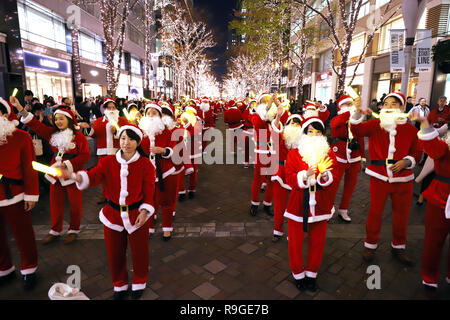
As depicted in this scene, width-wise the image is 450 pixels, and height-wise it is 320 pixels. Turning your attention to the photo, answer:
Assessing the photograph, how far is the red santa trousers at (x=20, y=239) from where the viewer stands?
11.1 ft

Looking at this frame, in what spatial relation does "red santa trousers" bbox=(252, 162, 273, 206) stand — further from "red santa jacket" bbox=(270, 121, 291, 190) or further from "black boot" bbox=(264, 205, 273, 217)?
"red santa jacket" bbox=(270, 121, 291, 190)

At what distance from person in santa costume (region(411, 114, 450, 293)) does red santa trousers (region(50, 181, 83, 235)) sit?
4809mm

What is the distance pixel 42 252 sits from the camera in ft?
13.8

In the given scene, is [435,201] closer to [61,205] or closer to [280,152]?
[280,152]

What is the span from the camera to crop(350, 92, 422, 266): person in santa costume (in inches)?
148

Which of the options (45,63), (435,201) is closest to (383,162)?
(435,201)

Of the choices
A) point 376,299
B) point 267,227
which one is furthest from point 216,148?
point 376,299

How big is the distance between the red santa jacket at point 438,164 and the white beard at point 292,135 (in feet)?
5.10

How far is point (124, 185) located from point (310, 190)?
6.66 ft

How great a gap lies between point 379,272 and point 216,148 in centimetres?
1010

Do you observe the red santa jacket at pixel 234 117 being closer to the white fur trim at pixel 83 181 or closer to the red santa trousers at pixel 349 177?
the red santa trousers at pixel 349 177

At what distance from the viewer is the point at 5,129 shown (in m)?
3.19

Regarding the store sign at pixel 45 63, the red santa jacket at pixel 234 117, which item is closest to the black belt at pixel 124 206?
the red santa jacket at pixel 234 117
